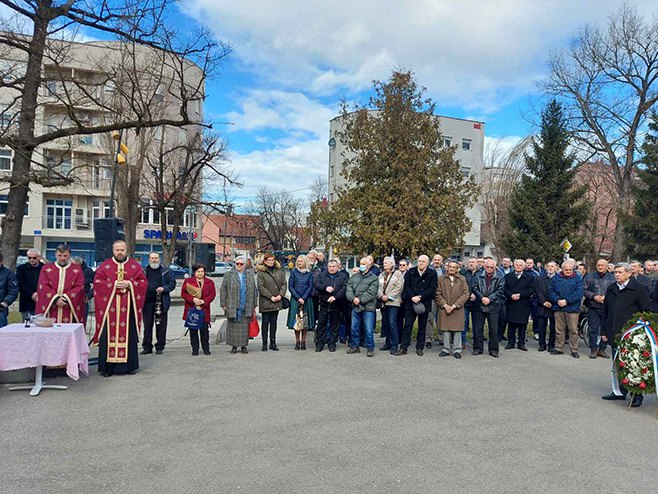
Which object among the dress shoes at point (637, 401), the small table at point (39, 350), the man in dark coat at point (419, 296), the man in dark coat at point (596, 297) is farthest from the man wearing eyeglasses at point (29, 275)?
the man in dark coat at point (596, 297)

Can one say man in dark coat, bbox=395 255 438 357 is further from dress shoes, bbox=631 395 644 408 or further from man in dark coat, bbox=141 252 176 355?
man in dark coat, bbox=141 252 176 355

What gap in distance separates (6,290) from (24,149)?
495 centimetres

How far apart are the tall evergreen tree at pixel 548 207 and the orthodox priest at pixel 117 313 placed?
17.4 metres

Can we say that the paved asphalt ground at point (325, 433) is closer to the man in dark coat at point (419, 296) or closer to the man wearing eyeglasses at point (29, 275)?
the man in dark coat at point (419, 296)

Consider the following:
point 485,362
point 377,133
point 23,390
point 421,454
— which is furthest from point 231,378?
point 377,133

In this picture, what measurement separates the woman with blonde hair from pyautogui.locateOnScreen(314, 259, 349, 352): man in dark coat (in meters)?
0.24

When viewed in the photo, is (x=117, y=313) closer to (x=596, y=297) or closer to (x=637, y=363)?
(x=637, y=363)

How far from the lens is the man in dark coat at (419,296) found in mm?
10125

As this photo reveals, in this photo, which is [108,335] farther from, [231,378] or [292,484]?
[292,484]

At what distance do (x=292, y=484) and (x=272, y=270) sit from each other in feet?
20.8

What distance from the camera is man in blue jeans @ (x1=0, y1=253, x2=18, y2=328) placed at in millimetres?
9133

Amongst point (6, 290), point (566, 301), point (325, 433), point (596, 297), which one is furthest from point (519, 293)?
point (6, 290)

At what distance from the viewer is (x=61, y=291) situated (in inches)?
336

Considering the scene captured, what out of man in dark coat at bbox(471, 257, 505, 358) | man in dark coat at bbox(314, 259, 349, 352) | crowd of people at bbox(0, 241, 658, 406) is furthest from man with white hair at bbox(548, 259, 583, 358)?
man in dark coat at bbox(314, 259, 349, 352)
